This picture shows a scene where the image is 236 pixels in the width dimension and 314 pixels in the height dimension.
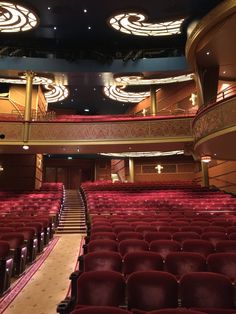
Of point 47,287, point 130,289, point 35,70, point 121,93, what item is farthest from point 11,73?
point 130,289

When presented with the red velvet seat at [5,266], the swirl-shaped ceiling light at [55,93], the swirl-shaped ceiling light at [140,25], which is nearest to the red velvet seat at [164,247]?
the red velvet seat at [5,266]

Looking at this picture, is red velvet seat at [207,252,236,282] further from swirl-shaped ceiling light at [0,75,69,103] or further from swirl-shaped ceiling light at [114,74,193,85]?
swirl-shaped ceiling light at [0,75,69,103]

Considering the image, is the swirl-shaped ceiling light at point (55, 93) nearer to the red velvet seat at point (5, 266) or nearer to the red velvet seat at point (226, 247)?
the red velvet seat at point (5, 266)

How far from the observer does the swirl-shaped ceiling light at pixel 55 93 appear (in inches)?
559

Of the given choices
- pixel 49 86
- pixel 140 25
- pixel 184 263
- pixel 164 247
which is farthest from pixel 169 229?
pixel 49 86

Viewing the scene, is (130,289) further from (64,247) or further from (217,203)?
(217,203)

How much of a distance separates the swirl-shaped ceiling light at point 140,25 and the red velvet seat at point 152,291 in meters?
9.25

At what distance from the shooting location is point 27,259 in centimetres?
459

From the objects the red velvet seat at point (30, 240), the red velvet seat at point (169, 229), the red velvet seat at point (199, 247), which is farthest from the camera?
the red velvet seat at point (169, 229)

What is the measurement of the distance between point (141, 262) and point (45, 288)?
1.31 metres

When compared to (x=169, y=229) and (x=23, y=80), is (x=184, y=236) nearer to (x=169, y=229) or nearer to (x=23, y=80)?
(x=169, y=229)

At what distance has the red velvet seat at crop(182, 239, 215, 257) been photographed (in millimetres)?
3474

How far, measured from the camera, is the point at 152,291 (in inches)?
85.5

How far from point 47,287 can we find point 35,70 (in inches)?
389
